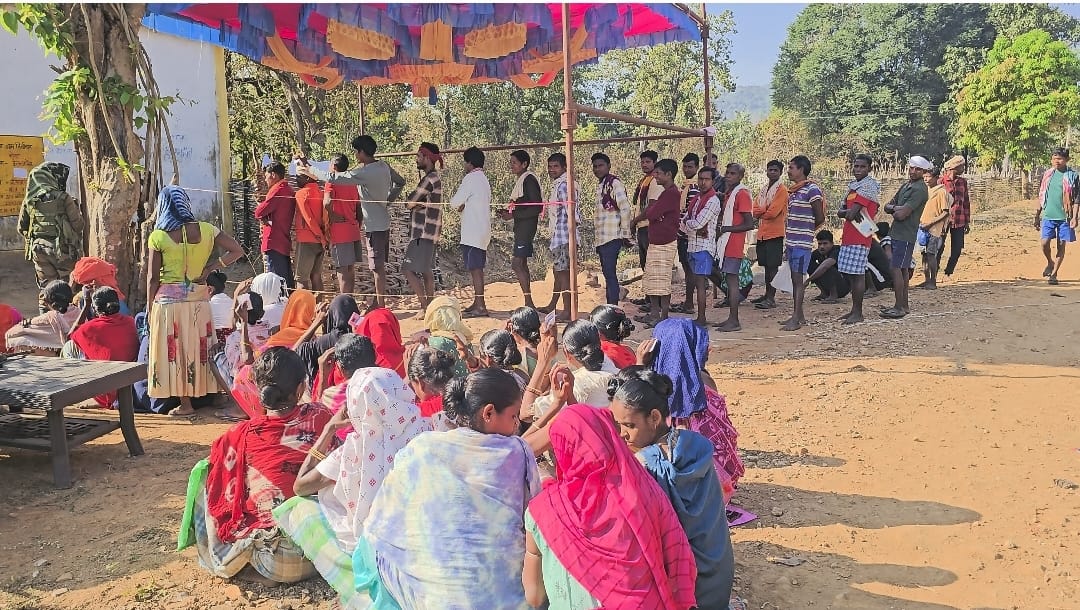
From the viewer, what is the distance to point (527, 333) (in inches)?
174

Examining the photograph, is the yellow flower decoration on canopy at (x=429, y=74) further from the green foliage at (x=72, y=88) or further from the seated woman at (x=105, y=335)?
the seated woman at (x=105, y=335)

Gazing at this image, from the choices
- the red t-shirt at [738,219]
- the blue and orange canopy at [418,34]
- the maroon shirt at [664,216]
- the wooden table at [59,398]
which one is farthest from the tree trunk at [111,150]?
the red t-shirt at [738,219]

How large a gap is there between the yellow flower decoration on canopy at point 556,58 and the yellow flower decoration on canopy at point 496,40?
57 cm

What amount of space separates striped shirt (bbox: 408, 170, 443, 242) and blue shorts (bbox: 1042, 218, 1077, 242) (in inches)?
282

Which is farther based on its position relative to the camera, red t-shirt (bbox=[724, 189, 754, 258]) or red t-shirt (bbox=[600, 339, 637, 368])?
red t-shirt (bbox=[724, 189, 754, 258])

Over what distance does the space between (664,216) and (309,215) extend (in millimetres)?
3558

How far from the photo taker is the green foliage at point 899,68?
114 feet

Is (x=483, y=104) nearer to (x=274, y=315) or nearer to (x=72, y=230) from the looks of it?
(x=72, y=230)

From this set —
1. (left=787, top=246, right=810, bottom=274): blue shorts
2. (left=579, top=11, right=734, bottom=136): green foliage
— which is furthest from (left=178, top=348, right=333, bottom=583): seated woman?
(left=579, top=11, right=734, bottom=136): green foliage

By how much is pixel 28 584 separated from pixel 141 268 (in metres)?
3.81

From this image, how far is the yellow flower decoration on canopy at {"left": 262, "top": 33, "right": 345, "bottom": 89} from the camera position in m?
8.48

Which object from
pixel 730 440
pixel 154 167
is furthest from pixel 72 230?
pixel 730 440

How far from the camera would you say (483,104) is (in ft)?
60.0

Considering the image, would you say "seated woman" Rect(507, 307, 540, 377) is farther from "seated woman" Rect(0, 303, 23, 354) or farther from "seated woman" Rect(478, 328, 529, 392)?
"seated woman" Rect(0, 303, 23, 354)
